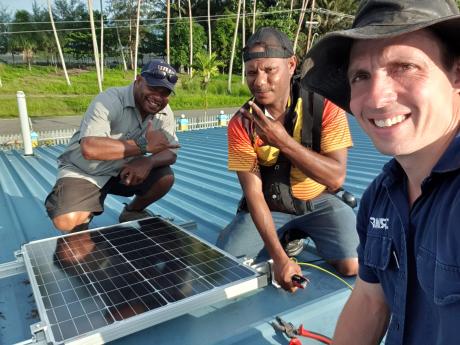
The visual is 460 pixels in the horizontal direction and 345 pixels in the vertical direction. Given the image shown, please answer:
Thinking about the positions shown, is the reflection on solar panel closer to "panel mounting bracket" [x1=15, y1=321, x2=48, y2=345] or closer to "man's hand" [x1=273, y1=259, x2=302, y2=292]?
"panel mounting bracket" [x1=15, y1=321, x2=48, y2=345]

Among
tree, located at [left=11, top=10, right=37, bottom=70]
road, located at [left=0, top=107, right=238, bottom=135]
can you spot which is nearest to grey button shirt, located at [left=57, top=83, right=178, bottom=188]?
road, located at [left=0, top=107, right=238, bottom=135]

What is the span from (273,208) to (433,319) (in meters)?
1.92

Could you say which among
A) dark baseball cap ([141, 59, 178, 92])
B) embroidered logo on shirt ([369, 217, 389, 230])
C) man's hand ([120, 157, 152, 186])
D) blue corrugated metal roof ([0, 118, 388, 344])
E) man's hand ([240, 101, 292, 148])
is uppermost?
dark baseball cap ([141, 59, 178, 92])

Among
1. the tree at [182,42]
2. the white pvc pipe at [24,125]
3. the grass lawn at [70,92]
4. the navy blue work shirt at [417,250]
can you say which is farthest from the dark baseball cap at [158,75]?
the tree at [182,42]

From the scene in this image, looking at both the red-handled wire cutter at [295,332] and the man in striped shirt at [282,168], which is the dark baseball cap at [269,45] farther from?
the red-handled wire cutter at [295,332]

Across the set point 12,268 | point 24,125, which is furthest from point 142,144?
point 24,125

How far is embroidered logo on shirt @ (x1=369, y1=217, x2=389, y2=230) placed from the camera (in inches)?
60.9

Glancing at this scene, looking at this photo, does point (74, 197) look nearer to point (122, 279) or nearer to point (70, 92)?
point (122, 279)

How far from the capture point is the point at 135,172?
3.72 metres

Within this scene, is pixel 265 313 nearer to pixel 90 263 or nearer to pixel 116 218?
pixel 90 263

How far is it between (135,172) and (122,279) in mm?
1523

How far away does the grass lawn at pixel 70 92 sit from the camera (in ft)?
91.2

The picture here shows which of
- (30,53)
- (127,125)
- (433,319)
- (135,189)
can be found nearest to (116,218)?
(135,189)

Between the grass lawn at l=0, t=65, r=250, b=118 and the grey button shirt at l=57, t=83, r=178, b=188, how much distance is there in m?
25.5
